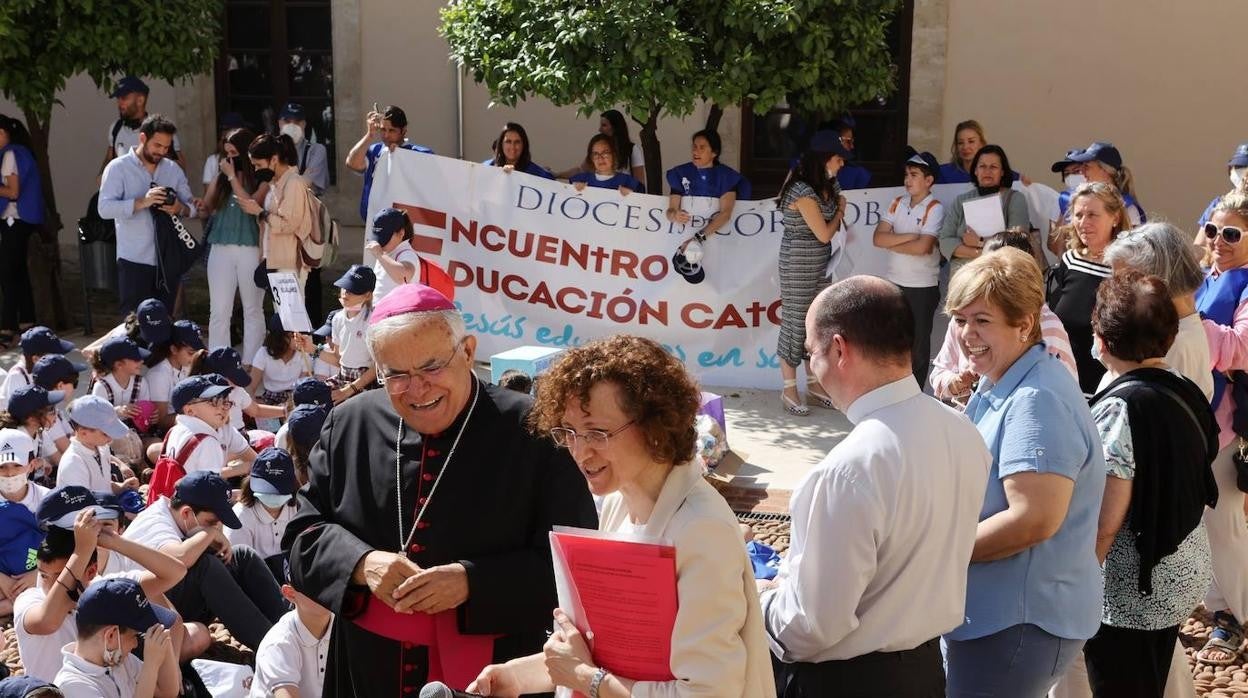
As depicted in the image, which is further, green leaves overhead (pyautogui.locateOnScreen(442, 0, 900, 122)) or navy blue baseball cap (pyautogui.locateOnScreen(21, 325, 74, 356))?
green leaves overhead (pyautogui.locateOnScreen(442, 0, 900, 122))

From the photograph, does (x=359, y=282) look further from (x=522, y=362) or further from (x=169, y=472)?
(x=169, y=472)

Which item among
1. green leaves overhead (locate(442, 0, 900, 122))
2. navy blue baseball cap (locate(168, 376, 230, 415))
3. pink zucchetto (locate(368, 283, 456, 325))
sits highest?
green leaves overhead (locate(442, 0, 900, 122))

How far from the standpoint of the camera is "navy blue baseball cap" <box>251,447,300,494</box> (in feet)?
20.1

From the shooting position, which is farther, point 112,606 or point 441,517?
point 112,606

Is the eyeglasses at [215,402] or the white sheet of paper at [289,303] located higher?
the white sheet of paper at [289,303]

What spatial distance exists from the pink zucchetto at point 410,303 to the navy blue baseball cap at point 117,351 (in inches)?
194

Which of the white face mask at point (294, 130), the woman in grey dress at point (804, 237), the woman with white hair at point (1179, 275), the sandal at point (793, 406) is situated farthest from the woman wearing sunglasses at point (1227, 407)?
the white face mask at point (294, 130)

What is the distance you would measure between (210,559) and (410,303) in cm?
292

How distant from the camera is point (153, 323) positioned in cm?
827

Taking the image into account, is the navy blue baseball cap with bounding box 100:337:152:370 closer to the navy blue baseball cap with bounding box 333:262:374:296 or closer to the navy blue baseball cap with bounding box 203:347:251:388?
the navy blue baseball cap with bounding box 203:347:251:388

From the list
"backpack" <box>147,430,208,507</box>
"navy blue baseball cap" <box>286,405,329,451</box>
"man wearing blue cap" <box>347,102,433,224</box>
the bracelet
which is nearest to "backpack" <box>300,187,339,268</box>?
"man wearing blue cap" <box>347,102,433,224</box>

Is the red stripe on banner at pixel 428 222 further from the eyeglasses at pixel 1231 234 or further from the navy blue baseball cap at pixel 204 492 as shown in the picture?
the eyeglasses at pixel 1231 234

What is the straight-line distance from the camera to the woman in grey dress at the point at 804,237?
923 centimetres

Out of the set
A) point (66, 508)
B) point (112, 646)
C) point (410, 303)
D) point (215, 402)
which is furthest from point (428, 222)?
point (410, 303)
